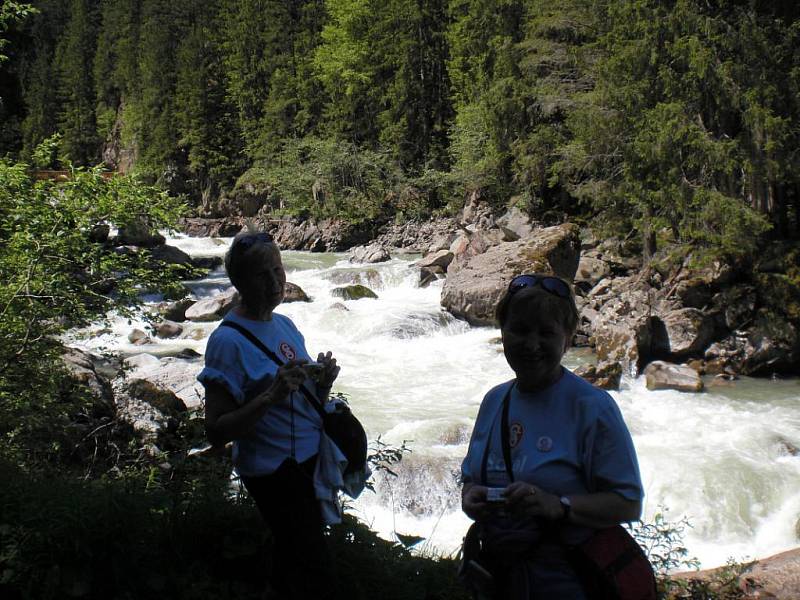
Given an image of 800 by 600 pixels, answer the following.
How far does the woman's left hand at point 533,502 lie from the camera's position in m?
1.45

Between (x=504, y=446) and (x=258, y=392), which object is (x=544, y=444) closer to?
(x=504, y=446)

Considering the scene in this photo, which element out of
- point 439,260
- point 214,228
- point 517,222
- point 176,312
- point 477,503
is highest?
point 477,503

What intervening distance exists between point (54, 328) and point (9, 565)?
10.5ft

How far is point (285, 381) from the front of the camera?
1977mm

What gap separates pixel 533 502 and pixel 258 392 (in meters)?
1.00

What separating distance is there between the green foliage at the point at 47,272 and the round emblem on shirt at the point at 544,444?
4425 millimetres

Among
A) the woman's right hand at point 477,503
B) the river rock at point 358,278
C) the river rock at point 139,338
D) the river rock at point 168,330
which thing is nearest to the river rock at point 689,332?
the river rock at point 358,278

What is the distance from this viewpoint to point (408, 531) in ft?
21.4

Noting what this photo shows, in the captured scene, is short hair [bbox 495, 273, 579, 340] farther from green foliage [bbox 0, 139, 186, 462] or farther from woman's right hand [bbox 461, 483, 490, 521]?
green foliage [bbox 0, 139, 186, 462]

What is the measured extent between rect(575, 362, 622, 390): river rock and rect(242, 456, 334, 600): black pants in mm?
8341

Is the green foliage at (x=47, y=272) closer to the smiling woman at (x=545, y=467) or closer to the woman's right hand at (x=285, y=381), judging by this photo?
the woman's right hand at (x=285, y=381)

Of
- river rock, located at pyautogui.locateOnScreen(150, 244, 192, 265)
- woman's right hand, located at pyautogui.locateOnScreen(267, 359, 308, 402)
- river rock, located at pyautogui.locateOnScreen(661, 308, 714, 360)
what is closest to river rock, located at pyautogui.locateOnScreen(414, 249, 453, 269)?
river rock, located at pyautogui.locateOnScreen(150, 244, 192, 265)

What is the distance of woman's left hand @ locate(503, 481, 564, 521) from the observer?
145cm

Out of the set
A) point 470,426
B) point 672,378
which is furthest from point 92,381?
point 672,378
